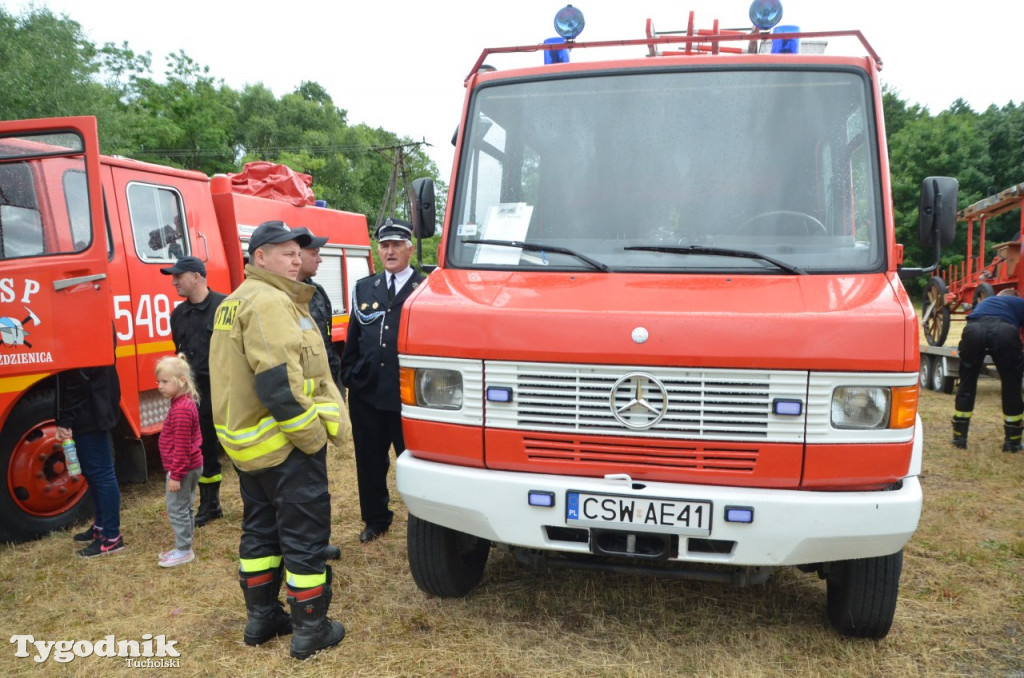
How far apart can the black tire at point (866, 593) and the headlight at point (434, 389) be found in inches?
72.6

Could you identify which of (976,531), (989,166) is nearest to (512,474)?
(976,531)

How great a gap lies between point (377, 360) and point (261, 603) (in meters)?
1.62

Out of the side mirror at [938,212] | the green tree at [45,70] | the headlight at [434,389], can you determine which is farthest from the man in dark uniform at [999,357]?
the green tree at [45,70]

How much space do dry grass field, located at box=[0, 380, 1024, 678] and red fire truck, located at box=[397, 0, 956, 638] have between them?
0.27 m

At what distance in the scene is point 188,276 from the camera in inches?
201

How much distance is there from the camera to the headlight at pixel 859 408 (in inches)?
111

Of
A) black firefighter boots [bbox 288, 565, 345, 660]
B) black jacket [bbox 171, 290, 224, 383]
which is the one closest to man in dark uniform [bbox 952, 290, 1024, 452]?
black firefighter boots [bbox 288, 565, 345, 660]

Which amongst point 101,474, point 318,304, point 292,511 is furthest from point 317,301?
point 292,511

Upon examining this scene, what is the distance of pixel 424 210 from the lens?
13.8 ft

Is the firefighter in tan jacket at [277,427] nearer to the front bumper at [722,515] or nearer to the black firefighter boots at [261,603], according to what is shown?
the black firefighter boots at [261,603]

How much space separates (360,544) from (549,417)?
2.31 metres

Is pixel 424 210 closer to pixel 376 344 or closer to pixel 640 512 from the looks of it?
pixel 376 344

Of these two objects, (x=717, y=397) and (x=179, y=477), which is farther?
(x=179, y=477)

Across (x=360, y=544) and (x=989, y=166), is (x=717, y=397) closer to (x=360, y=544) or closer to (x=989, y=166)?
(x=360, y=544)
